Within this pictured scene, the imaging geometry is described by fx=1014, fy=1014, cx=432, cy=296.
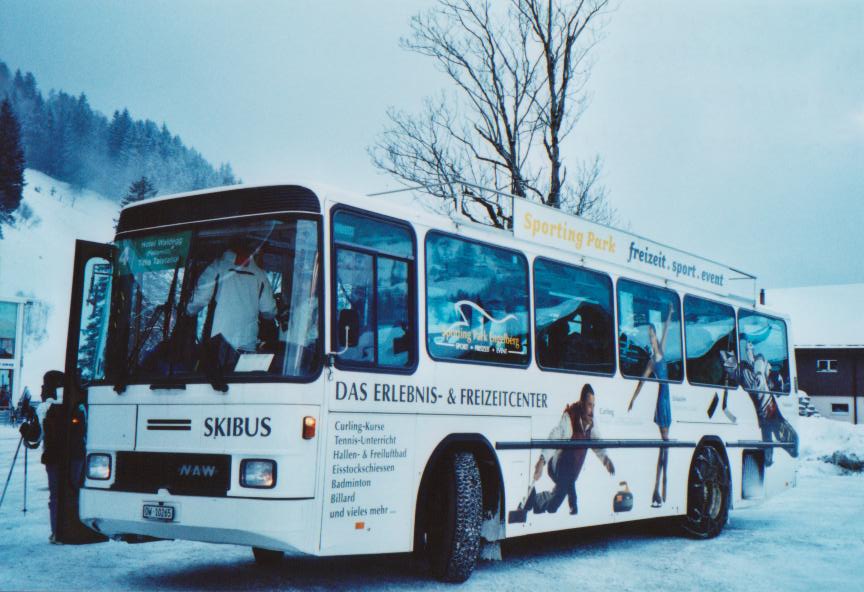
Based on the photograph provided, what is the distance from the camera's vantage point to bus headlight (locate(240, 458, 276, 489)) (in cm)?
683

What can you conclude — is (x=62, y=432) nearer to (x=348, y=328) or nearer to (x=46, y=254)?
(x=348, y=328)

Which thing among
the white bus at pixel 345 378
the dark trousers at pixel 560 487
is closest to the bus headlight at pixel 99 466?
the white bus at pixel 345 378

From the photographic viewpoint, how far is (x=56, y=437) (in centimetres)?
912

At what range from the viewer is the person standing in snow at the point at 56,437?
25.9ft

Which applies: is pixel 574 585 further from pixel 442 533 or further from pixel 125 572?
pixel 125 572

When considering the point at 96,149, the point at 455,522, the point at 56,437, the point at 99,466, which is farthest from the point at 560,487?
the point at 96,149

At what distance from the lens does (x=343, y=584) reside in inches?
325

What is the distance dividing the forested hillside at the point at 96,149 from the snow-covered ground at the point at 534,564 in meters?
117

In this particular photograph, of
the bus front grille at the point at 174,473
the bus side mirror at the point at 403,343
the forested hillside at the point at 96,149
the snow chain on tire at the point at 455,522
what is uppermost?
the forested hillside at the point at 96,149

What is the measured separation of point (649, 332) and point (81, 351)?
6390mm

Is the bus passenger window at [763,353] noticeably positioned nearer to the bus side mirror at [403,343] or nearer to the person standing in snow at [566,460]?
the person standing in snow at [566,460]

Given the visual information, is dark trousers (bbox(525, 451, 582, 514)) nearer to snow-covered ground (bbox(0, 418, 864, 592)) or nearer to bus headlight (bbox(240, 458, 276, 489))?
snow-covered ground (bbox(0, 418, 864, 592))

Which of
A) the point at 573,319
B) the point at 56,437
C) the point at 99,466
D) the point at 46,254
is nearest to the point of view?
the point at 99,466

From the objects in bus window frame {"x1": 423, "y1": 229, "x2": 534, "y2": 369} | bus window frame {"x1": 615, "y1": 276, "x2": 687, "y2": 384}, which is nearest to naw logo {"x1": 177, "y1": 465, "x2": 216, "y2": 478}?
bus window frame {"x1": 423, "y1": 229, "x2": 534, "y2": 369}
